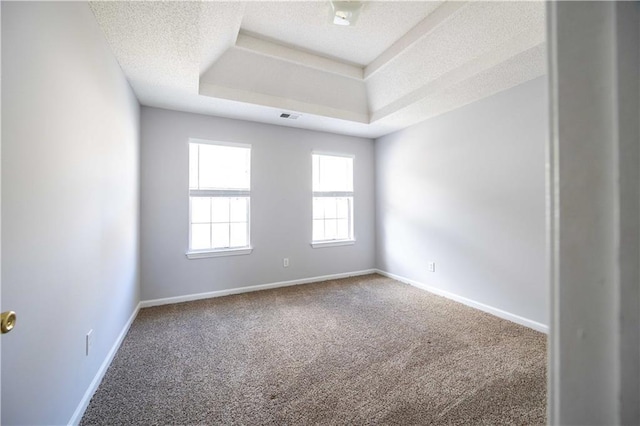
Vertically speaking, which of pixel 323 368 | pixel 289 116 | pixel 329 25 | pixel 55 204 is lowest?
pixel 323 368

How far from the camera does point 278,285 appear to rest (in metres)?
3.87

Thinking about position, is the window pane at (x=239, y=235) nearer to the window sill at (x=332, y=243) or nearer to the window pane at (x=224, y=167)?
the window pane at (x=224, y=167)

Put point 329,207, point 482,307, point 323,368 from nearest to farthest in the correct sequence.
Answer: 1. point 323,368
2. point 482,307
3. point 329,207

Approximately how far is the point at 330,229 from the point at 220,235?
172cm

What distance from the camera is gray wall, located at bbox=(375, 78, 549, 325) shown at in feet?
8.41

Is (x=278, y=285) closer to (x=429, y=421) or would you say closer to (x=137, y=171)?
(x=137, y=171)

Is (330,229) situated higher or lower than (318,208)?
lower

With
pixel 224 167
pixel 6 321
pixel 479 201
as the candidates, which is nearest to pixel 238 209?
pixel 224 167

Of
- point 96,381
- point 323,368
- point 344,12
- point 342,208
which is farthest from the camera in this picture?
point 342,208

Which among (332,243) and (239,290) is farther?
(332,243)

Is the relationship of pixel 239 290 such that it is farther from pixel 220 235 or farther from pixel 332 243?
pixel 332 243

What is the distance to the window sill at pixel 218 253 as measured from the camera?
11.0 feet

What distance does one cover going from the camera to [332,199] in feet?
14.4

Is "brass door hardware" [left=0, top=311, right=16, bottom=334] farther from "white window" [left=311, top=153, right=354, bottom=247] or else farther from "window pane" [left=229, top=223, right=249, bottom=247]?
"white window" [left=311, top=153, right=354, bottom=247]
